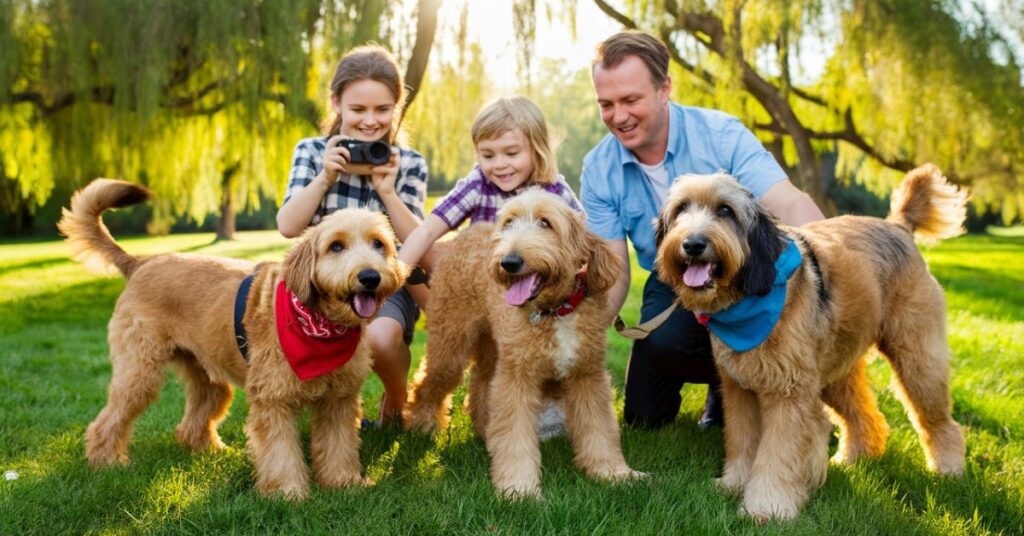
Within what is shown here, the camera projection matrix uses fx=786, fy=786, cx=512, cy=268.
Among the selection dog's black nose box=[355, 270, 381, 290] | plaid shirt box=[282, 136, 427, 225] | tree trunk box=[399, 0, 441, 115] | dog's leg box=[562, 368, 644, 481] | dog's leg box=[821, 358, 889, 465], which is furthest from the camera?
tree trunk box=[399, 0, 441, 115]

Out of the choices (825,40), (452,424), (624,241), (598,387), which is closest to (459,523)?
(598,387)

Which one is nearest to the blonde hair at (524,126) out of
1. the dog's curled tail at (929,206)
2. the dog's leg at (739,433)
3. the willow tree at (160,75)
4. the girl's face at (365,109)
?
the girl's face at (365,109)

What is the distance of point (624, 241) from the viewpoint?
195 inches

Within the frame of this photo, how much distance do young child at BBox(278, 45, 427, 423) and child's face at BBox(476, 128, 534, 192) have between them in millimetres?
603

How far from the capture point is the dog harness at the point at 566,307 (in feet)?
12.8

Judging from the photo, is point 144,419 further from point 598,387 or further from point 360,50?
point 598,387

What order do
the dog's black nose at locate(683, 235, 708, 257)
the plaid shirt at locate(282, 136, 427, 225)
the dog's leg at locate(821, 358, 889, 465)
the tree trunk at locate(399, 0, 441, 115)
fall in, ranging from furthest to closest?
the tree trunk at locate(399, 0, 441, 115) < the plaid shirt at locate(282, 136, 427, 225) < the dog's leg at locate(821, 358, 889, 465) < the dog's black nose at locate(683, 235, 708, 257)

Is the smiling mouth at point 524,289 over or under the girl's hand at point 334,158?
under

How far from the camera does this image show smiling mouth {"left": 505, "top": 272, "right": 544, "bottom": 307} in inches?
146

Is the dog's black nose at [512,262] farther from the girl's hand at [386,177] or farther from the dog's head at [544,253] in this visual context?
the girl's hand at [386,177]

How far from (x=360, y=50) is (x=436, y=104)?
730 centimetres

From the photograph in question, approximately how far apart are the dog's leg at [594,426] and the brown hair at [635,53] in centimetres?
177

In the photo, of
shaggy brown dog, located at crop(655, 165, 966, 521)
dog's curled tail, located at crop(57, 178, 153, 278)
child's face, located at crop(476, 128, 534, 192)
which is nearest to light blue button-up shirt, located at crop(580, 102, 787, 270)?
child's face, located at crop(476, 128, 534, 192)

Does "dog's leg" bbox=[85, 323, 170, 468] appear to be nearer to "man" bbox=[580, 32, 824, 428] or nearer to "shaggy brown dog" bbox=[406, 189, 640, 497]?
Result: "shaggy brown dog" bbox=[406, 189, 640, 497]
